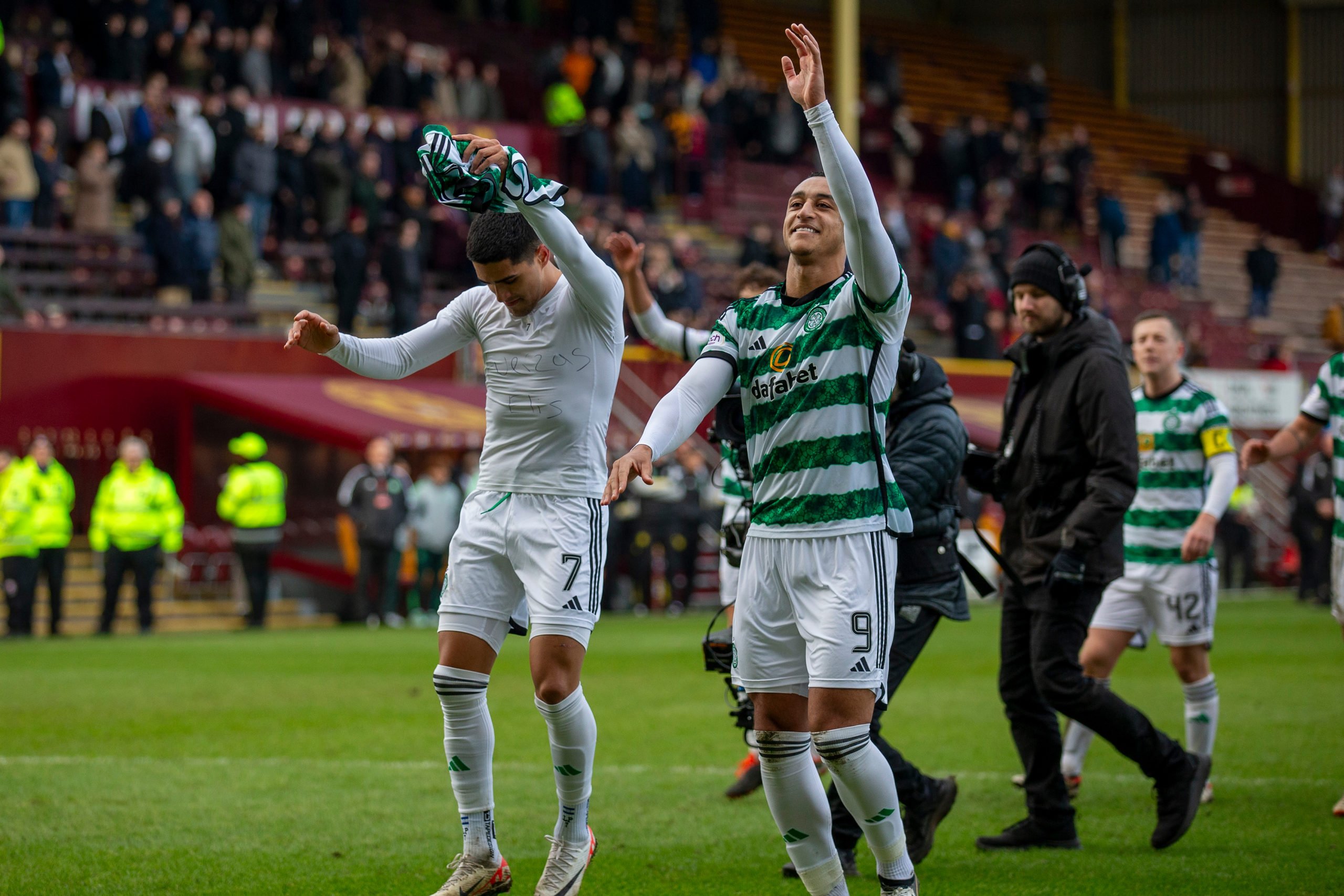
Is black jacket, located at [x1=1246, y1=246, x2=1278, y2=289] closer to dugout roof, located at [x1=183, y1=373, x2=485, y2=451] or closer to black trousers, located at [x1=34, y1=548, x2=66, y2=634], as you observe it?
dugout roof, located at [x1=183, y1=373, x2=485, y2=451]

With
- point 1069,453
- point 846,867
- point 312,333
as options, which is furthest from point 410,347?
point 1069,453

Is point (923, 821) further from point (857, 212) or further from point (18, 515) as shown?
point (18, 515)

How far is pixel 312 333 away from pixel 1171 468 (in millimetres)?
4332

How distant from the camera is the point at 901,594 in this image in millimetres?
6039

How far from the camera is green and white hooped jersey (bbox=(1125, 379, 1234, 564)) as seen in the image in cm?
773

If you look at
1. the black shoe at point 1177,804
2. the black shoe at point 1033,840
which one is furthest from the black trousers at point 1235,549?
the black shoe at point 1033,840

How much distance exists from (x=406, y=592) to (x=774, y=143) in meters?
13.4

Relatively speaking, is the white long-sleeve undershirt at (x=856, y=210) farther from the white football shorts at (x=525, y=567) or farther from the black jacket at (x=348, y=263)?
the black jacket at (x=348, y=263)

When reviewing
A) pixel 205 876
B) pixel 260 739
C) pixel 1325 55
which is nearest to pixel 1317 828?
pixel 205 876

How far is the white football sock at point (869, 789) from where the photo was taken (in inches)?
190

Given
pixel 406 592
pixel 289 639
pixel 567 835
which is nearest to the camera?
pixel 567 835

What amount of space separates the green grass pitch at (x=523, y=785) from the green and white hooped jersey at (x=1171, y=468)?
1225mm

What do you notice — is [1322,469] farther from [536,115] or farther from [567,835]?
[567,835]

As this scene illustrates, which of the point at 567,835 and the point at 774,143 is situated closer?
the point at 567,835
